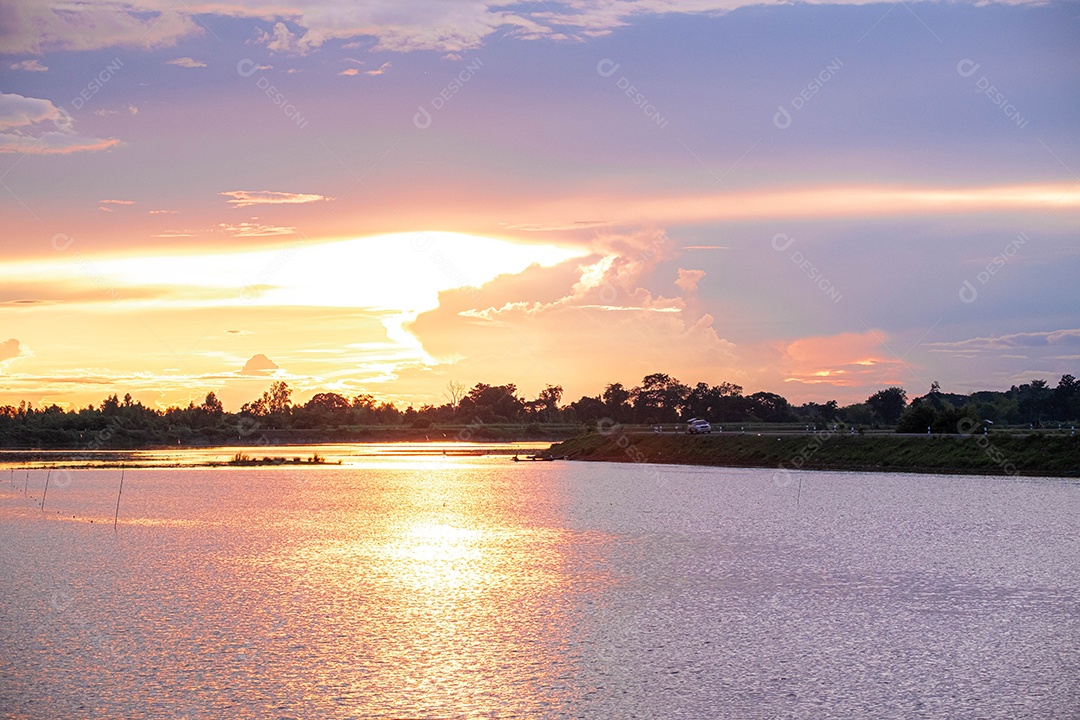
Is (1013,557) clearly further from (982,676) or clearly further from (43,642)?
(43,642)

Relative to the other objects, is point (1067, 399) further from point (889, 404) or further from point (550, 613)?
point (550, 613)

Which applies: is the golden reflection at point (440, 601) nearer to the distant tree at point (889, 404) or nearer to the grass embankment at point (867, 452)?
the grass embankment at point (867, 452)

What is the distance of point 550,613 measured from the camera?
27406mm

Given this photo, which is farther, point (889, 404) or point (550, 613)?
point (889, 404)

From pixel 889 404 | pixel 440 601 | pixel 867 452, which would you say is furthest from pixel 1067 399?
pixel 440 601

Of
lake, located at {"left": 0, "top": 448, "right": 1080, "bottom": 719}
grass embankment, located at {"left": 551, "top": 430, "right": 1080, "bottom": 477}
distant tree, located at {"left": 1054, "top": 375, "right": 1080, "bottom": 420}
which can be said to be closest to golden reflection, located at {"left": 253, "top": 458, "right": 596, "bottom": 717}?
lake, located at {"left": 0, "top": 448, "right": 1080, "bottom": 719}

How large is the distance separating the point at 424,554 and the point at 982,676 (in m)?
23.5

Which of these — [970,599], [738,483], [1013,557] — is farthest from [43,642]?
[738,483]

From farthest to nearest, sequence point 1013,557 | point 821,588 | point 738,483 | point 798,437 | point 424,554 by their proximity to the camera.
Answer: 1. point 798,437
2. point 738,483
3. point 424,554
4. point 1013,557
5. point 821,588

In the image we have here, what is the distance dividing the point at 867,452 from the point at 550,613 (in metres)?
69.8

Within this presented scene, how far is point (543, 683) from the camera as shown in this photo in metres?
20.4

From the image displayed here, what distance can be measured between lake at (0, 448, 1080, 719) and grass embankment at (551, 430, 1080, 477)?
68.7 feet

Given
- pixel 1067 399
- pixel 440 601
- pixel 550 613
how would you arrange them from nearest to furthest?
1. pixel 550 613
2. pixel 440 601
3. pixel 1067 399

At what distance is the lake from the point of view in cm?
1930
